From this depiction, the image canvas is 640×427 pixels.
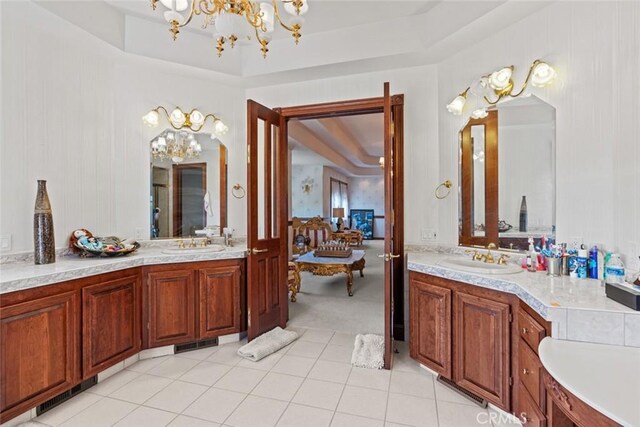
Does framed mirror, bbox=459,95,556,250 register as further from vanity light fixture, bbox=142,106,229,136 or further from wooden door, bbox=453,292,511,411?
vanity light fixture, bbox=142,106,229,136

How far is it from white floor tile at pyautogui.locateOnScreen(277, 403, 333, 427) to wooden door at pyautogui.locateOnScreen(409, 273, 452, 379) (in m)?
0.86

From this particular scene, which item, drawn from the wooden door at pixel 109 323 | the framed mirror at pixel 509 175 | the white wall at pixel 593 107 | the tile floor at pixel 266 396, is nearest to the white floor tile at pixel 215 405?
the tile floor at pixel 266 396

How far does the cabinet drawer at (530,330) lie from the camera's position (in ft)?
4.84

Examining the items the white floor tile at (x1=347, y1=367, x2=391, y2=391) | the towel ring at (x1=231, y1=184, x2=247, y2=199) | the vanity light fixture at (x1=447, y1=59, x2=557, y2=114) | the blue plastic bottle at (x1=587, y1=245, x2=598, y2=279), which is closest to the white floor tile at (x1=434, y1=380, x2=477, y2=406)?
the white floor tile at (x1=347, y1=367, x2=391, y2=391)

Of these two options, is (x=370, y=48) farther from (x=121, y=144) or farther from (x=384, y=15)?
(x=121, y=144)

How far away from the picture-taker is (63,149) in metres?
2.58

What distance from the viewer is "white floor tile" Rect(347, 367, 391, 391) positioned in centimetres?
233

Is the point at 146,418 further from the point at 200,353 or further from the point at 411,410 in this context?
the point at 411,410

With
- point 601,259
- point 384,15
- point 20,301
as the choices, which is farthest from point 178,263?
point 601,259

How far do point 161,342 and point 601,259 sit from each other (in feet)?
10.7

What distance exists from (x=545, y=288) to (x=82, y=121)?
3.60 metres

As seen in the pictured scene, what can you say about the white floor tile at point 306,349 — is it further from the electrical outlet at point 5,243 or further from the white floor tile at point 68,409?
the electrical outlet at point 5,243

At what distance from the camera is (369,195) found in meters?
13.2

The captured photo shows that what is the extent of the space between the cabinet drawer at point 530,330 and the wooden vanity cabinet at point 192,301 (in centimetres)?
226
